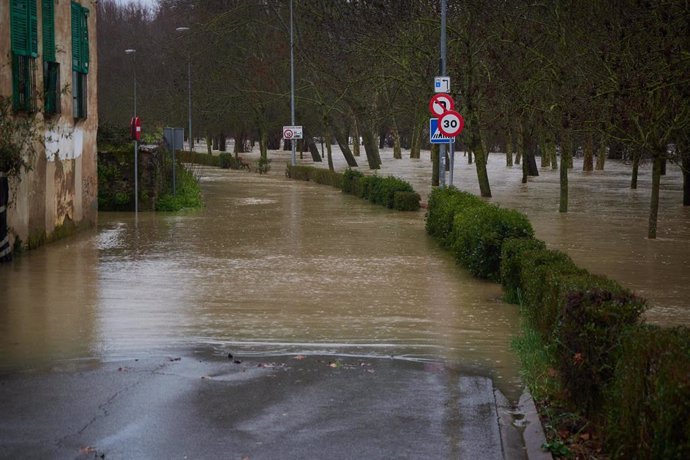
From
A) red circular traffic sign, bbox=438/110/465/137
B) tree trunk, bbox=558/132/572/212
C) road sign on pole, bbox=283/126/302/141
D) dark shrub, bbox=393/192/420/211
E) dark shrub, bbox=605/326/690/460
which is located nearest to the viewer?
dark shrub, bbox=605/326/690/460

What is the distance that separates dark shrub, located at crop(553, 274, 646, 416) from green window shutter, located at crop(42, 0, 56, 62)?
15089 mm

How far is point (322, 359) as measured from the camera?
392 inches

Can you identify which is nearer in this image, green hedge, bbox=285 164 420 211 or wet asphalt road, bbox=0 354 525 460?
wet asphalt road, bbox=0 354 525 460

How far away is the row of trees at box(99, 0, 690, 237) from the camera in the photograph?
920 inches

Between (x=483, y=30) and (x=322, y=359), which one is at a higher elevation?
(x=483, y=30)

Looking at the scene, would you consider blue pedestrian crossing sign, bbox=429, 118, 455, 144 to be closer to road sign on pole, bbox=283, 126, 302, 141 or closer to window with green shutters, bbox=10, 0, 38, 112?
window with green shutters, bbox=10, 0, 38, 112

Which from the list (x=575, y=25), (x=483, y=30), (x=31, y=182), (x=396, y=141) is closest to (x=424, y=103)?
(x=483, y=30)

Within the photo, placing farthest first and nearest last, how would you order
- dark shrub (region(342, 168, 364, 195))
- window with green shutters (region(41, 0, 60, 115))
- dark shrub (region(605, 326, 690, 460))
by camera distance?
1. dark shrub (region(342, 168, 364, 195))
2. window with green shutters (region(41, 0, 60, 115))
3. dark shrub (region(605, 326, 690, 460))

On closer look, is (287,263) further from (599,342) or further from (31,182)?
(599,342)

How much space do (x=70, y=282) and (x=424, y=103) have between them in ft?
89.6

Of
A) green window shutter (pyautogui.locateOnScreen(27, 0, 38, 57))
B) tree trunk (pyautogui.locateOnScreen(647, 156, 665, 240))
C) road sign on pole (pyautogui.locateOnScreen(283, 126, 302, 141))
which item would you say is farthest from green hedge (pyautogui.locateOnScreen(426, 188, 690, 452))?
road sign on pole (pyautogui.locateOnScreen(283, 126, 302, 141))

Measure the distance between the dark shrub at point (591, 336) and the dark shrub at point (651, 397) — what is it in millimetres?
631

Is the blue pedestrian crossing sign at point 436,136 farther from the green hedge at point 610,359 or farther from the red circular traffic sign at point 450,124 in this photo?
the green hedge at point 610,359

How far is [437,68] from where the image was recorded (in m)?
38.7
